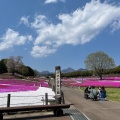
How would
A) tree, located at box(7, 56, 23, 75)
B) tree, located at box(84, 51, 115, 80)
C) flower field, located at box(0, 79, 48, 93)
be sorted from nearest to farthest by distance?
flower field, located at box(0, 79, 48, 93)
tree, located at box(84, 51, 115, 80)
tree, located at box(7, 56, 23, 75)

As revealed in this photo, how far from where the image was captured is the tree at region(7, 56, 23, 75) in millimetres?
127938

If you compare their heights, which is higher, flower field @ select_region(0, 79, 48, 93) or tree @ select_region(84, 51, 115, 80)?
tree @ select_region(84, 51, 115, 80)

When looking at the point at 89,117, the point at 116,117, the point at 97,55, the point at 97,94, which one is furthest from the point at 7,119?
the point at 97,55

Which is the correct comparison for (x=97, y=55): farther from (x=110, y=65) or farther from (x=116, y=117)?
(x=116, y=117)

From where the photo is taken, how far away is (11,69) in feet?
418

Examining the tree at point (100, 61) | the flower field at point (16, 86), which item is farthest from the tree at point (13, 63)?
the flower field at point (16, 86)

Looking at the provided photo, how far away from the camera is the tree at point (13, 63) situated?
128m

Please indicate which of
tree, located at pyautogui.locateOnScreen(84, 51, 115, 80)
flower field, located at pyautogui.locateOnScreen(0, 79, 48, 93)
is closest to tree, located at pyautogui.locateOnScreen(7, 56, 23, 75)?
tree, located at pyautogui.locateOnScreen(84, 51, 115, 80)

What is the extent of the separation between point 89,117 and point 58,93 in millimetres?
3989

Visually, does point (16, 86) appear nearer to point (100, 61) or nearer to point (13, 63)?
→ point (100, 61)

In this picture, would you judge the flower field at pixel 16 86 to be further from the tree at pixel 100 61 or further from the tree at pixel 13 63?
the tree at pixel 13 63

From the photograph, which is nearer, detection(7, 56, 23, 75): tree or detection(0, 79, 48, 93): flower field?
detection(0, 79, 48, 93): flower field

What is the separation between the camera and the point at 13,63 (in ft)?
431

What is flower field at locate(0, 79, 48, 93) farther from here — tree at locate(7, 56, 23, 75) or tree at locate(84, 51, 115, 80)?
tree at locate(7, 56, 23, 75)
